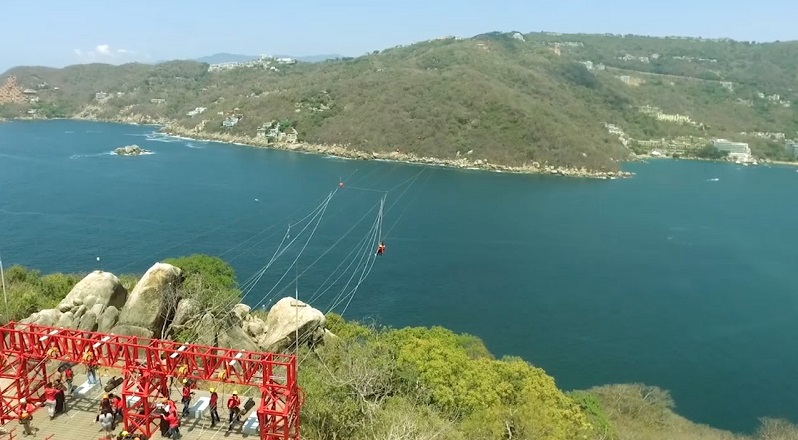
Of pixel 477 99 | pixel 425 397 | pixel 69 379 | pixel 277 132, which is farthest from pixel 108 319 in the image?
pixel 477 99

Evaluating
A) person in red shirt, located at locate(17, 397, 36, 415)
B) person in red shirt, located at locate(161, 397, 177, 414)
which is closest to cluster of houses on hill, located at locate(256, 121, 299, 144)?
person in red shirt, located at locate(17, 397, 36, 415)

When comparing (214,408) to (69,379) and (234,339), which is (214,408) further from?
(234,339)

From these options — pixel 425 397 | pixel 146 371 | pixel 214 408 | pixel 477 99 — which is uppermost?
pixel 477 99

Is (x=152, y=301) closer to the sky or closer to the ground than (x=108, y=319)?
closer to the sky

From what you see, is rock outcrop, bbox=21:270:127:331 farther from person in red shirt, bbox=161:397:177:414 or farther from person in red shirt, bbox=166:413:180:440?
person in red shirt, bbox=166:413:180:440

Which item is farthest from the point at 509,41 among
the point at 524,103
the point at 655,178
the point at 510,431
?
the point at 510,431

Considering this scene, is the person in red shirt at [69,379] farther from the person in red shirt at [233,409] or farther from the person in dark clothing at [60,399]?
the person in red shirt at [233,409]

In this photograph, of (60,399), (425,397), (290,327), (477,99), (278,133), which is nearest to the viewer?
(60,399)
